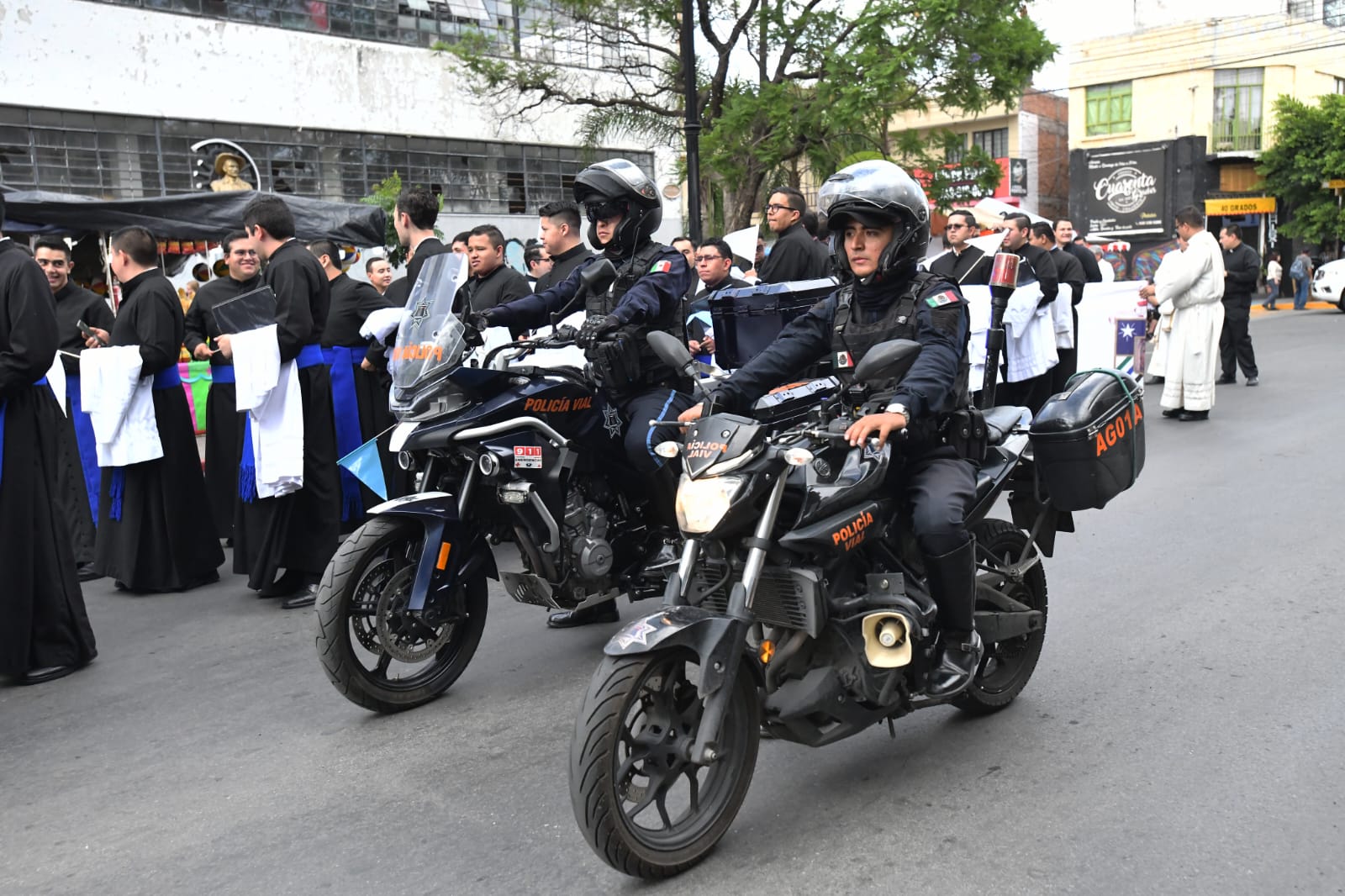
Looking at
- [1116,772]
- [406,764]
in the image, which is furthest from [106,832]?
[1116,772]

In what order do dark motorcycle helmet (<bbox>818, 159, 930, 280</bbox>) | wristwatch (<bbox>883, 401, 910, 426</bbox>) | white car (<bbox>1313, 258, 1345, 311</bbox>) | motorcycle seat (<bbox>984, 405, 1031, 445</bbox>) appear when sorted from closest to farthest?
wristwatch (<bbox>883, 401, 910, 426</bbox>), dark motorcycle helmet (<bbox>818, 159, 930, 280</bbox>), motorcycle seat (<bbox>984, 405, 1031, 445</bbox>), white car (<bbox>1313, 258, 1345, 311</bbox>)

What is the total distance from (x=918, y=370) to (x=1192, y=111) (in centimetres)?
4368

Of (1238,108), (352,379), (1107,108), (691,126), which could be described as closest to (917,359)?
(352,379)

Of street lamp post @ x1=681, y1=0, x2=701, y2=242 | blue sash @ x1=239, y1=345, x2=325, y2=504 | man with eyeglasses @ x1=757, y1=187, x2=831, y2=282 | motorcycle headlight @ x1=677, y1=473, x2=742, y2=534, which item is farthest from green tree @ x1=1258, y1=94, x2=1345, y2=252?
motorcycle headlight @ x1=677, y1=473, x2=742, y2=534

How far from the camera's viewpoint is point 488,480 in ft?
15.5

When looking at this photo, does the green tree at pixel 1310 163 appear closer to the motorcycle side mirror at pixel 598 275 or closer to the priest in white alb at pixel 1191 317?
the priest in white alb at pixel 1191 317

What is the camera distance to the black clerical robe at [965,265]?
927 centimetres

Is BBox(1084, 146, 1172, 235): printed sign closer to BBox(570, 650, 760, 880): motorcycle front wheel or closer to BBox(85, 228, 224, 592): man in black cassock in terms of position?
BBox(85, 228, 224, 592): man in black cassock

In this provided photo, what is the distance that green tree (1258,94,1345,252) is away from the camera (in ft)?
120

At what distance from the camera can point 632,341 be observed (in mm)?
5094

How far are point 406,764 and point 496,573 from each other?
100 centimetres

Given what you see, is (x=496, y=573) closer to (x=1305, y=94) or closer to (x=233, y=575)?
(x=233, y=575)

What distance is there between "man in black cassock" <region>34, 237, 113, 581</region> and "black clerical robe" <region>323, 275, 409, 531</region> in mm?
1767

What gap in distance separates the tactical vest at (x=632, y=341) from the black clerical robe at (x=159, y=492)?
9.05ft
